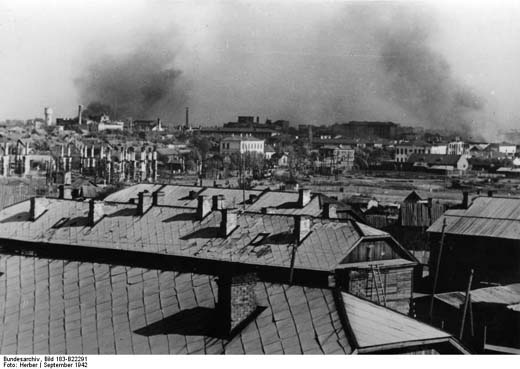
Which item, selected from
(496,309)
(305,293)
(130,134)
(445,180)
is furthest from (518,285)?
(130,134)

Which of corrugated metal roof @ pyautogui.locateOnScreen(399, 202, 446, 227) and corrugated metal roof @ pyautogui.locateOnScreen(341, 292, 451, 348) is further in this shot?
corrugated metal roof @ pyautogui.locateOnScreen(399, 202, 446, 227)

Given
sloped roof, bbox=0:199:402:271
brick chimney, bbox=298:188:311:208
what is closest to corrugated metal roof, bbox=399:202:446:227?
brick chimney, bbox=298:188:311:208

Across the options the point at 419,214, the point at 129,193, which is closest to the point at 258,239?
the point at 129,193

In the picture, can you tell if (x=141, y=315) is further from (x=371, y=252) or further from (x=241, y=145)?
(x=241, y=145)

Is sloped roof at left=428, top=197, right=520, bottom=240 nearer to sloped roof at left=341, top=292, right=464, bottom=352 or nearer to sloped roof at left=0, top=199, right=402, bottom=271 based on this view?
sloped roof at left=0, top=199, right=402, bottom=271

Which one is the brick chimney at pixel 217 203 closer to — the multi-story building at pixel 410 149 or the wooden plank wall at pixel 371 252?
the wooden plank wall at pixel 371 252

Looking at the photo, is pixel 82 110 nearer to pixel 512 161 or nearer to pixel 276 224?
pixel 512 161
